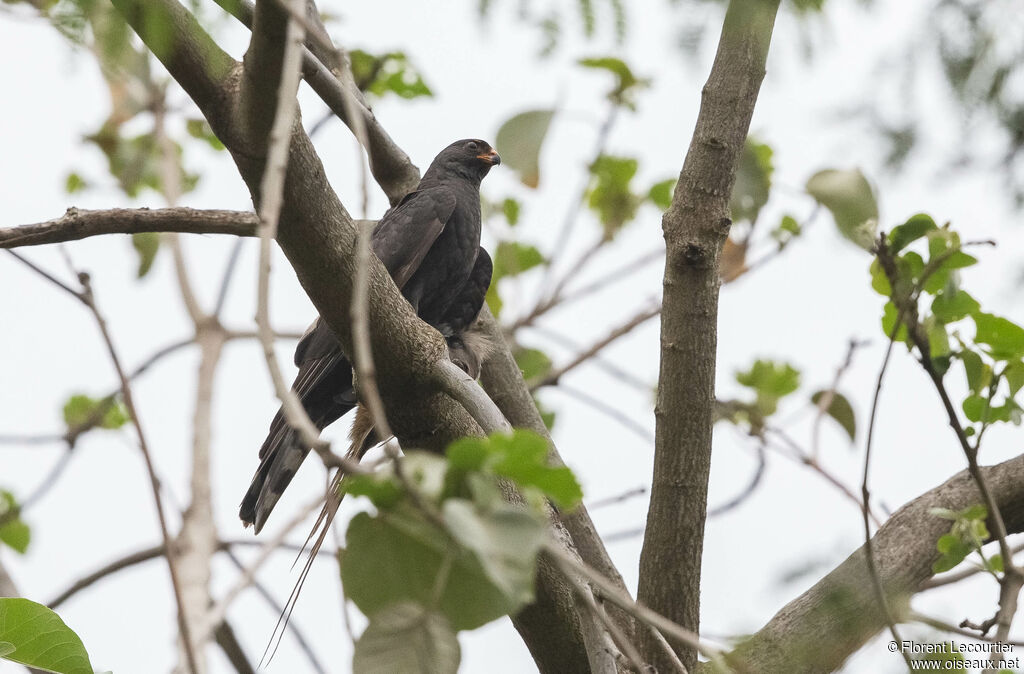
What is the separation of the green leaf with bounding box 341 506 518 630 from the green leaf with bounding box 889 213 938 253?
45.6 inches

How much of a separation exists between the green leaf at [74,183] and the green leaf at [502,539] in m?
5.05

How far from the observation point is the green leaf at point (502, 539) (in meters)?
1.09

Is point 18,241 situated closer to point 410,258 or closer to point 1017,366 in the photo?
point 410,258

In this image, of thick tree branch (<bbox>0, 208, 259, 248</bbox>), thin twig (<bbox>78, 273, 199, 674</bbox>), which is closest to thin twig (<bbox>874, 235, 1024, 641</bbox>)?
thin twig (<bbox>78, 273, 199, 674</bbox>)

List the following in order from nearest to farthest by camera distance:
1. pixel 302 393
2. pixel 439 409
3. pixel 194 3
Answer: pixel 194 3, pixel 439 409, pixel 302 393

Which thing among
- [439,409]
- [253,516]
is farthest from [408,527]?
[253,516]

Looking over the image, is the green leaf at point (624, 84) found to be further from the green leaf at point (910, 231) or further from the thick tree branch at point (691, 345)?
the green leaf at point (910, 231)

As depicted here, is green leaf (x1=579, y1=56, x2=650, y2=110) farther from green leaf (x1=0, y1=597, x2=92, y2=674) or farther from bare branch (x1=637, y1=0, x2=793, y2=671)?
green leaf (x1=0, y1=597, x2=92, y2=674)

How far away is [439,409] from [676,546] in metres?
0.75

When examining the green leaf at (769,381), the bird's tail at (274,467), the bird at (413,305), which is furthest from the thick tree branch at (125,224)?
the green leaf at (769,381)

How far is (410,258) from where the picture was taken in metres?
3.92

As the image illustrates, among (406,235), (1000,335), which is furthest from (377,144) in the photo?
(1000,335)

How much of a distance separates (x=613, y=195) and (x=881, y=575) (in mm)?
2823

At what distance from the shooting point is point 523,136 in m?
3.57
